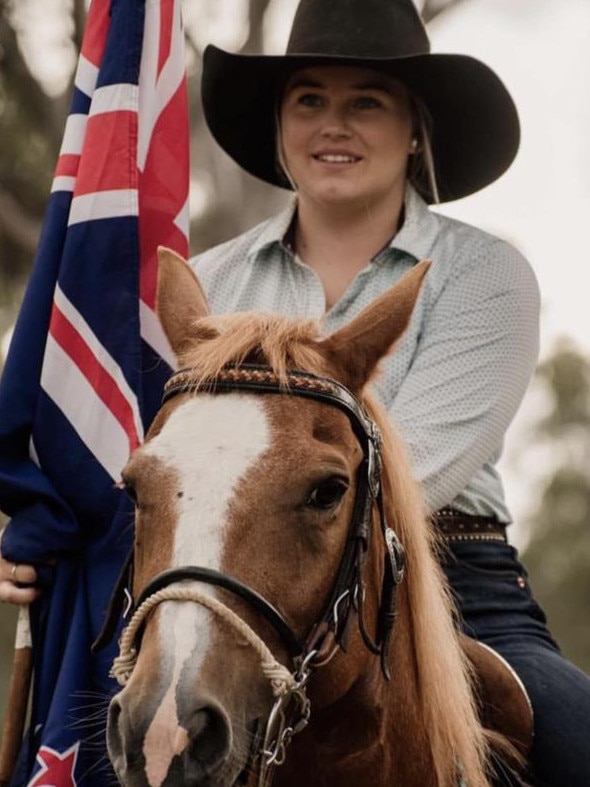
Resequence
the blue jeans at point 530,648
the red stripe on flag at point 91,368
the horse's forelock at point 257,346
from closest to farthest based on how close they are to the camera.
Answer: the horse's forelock at point 257,346 < the blue jeans at point 530,648 < the red stripe on flag at point 91,368

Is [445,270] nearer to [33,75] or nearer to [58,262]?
[58,262]

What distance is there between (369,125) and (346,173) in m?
0.20

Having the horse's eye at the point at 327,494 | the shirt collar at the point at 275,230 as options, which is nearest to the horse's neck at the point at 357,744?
the horse's eye at the point at 327,494

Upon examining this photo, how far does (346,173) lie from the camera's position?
4.76m

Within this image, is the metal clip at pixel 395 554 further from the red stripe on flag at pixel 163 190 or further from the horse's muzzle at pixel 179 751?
the red stripe on flag at pixel 163 190

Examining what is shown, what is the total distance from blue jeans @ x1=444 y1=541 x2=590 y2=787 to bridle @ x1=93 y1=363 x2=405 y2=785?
0.80m

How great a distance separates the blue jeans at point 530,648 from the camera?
399 cm

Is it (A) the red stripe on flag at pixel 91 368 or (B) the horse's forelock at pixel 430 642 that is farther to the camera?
(A) the red stripe on flag at pixel 91 368

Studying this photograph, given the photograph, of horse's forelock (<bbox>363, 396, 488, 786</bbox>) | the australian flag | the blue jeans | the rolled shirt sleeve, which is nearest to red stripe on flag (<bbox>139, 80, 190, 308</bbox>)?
the australian flag

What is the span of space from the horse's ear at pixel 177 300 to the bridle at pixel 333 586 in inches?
10.4

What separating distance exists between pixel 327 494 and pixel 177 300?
0.82m

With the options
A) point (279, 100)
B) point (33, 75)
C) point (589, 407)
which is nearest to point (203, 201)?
point (33, 75)

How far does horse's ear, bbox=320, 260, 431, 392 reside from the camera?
3.42m

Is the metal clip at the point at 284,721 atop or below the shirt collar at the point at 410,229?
below
